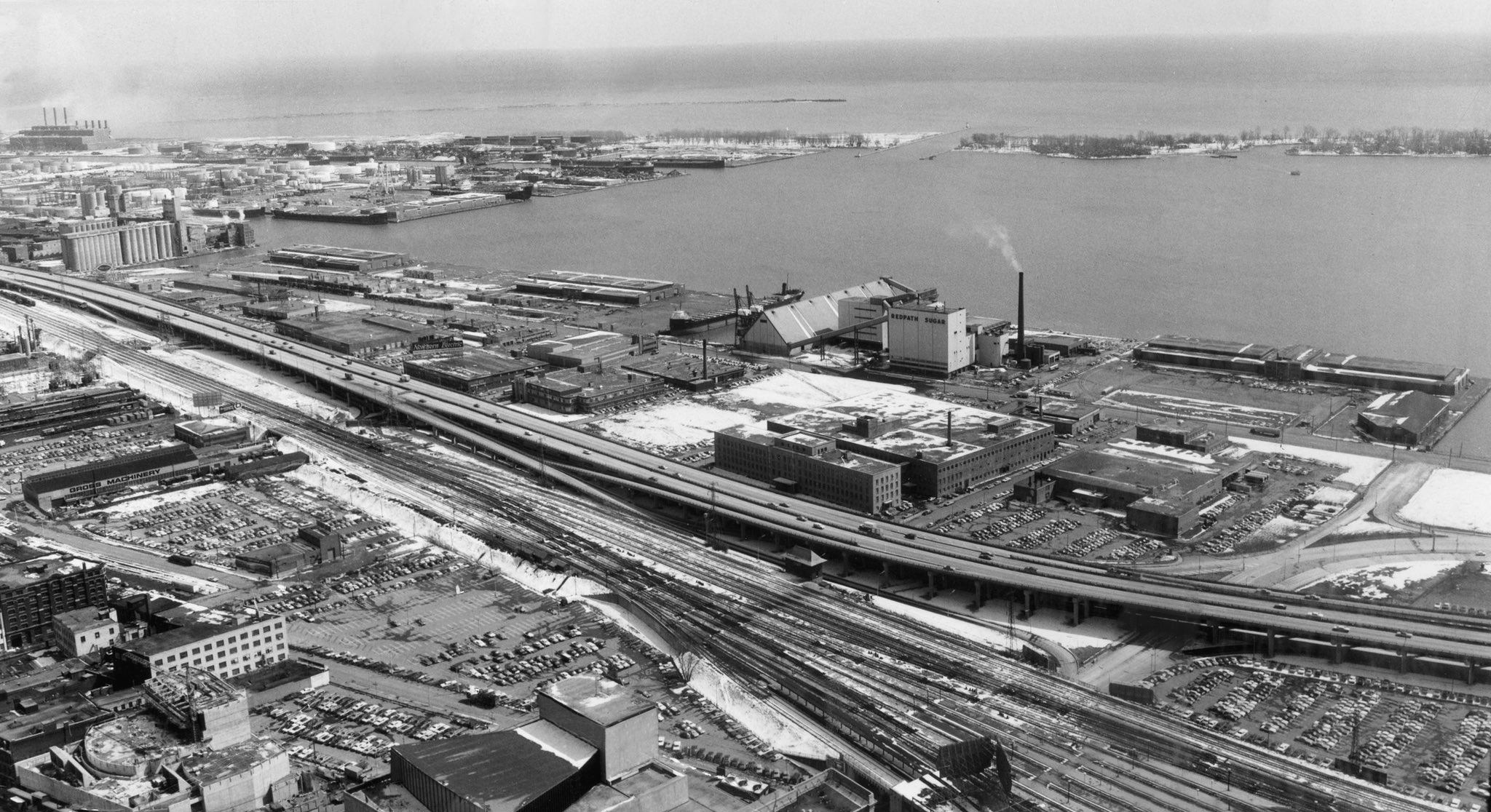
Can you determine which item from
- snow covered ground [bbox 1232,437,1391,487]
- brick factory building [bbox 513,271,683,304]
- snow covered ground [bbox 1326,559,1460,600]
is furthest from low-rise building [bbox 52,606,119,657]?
brick factory building [bbox 513,271,683,304]

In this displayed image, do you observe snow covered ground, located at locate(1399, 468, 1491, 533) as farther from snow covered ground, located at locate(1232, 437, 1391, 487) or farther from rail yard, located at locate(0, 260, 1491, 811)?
Result: rail yard, located at locate(0, 260, 1491, 811)

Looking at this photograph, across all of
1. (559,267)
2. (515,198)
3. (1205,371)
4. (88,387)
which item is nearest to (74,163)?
(515,198)

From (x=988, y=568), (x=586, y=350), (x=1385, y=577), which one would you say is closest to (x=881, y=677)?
(x=988, y=568)

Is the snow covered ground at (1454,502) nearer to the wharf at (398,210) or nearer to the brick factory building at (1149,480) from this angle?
the brick factory building at (1149,480)

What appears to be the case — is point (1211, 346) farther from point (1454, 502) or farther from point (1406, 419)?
point (1454, 502)

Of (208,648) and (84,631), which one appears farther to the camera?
(84,631)

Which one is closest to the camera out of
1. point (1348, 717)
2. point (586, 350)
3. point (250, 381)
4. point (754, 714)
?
point (1348, 717)
